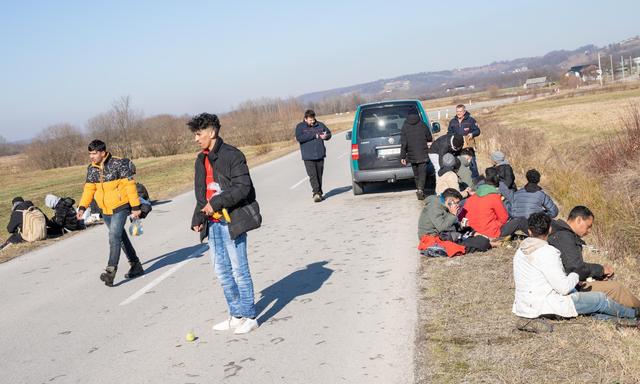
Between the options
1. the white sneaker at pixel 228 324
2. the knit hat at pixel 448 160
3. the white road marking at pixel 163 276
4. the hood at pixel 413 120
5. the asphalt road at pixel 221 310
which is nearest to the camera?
the asphalt road at pixel 221 310

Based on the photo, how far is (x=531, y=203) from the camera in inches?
358

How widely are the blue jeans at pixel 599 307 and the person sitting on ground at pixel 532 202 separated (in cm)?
342

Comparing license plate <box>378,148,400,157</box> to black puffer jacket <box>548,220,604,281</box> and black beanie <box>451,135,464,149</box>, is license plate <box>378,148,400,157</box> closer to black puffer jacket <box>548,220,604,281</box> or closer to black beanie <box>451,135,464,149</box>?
black beanie <box>451,135,464,149</box>

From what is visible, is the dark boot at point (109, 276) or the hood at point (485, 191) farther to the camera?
the hood at point (485, 191)

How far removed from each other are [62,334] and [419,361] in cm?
376

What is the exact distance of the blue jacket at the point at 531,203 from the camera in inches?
357

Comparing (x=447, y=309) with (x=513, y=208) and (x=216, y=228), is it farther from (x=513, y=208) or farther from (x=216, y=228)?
(x=513, y=208)

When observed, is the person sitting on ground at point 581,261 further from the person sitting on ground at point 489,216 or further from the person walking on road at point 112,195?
the person walking on road at point 112,195

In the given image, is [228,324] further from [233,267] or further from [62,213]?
[62,213]

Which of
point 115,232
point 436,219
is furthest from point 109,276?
point 436,219

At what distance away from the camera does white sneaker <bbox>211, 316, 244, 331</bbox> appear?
243 inches

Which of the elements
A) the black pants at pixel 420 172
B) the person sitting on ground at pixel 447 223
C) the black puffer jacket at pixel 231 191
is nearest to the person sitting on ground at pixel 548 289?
the black puffer jacket at pixel 231 191

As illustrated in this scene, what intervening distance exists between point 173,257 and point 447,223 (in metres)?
4.19

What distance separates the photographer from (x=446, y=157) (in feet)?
36.5
